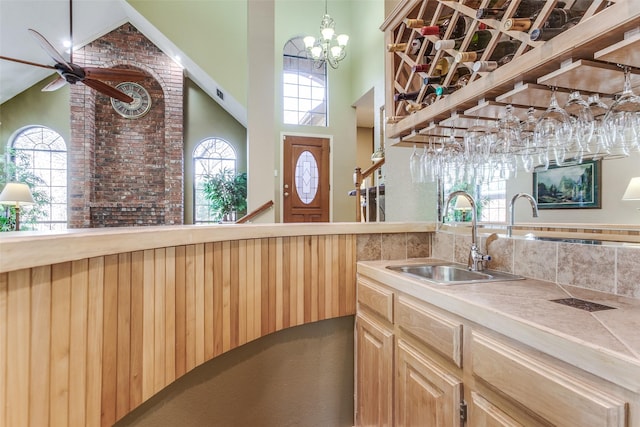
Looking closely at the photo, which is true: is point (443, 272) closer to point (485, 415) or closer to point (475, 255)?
point (475, 255)

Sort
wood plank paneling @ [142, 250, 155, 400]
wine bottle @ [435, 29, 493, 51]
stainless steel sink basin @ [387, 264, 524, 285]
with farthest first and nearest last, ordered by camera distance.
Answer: stainless steel sink basin @ [387, 264, 524, 285] → wine bottle @ [435, 29, 493, 51] → wood plank paneling @ [142, 250, 155, 400]

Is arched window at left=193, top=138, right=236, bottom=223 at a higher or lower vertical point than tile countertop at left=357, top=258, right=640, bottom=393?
higher

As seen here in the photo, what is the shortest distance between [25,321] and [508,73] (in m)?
1.44

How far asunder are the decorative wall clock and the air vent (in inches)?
295

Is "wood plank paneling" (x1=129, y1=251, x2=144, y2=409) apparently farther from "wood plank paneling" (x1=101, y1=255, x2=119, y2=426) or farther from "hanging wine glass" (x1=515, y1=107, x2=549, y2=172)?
"hanging wine glass" (x1=515, y1=107, x2=549, y2=172)

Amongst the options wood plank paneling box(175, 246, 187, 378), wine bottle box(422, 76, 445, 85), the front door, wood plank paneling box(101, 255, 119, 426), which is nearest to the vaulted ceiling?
the front door

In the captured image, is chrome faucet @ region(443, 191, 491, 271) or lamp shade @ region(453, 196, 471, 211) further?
lamp shade @ region(453, 196, 471, 211)

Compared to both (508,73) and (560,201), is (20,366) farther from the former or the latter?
(560,201)

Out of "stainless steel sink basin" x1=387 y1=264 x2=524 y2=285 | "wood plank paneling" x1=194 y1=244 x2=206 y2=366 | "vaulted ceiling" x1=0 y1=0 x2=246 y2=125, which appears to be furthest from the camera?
"vaulted ceiling" x1=0 y1=0 x2=246 y2=125

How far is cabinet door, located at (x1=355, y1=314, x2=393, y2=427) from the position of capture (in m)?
1.58

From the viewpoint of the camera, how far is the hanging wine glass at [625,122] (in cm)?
100

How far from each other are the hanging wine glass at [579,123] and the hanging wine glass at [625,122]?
0.06 meters

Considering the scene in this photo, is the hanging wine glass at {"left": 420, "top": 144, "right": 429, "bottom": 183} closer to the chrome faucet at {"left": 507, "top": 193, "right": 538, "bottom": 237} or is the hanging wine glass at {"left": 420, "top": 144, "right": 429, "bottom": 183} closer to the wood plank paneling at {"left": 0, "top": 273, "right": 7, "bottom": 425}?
the chrome faucet at {"left": 507, "top": 193, "right": 538, "bottom": 237}

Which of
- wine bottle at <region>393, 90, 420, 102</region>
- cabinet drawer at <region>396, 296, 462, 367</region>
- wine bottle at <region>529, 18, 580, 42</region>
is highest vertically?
wine bottle at <region>393, 90, 420, 102</region>
